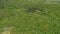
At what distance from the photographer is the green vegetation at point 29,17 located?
464cm

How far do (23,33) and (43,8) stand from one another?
6.74ft

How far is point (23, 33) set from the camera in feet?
14.8

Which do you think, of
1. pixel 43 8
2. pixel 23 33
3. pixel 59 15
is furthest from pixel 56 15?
pixel 23 33

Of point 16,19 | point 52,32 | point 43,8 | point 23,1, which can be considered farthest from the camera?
point 23,1

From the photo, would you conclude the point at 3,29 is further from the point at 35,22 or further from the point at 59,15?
the point at 59,15

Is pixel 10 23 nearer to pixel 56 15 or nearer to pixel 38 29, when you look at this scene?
pixel 38 29

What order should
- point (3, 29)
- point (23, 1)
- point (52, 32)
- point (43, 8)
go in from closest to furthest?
1. point (52, 32)
2. point (3, 29)
3. point (43, 8)
4. point (23, 1)

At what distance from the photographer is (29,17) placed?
547 centimetres

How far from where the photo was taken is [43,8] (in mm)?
6332

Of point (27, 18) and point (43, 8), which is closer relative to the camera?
point (27, 18)

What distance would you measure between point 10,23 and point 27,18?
546 mm

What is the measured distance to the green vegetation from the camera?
4.64m

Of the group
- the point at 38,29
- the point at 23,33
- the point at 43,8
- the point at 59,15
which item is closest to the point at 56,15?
the point at 59,15

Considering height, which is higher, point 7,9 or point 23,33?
point 7,9
